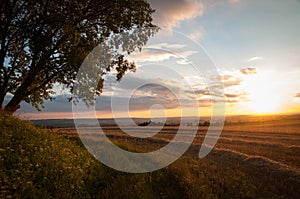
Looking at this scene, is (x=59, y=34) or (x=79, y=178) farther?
(x=59, y=34)

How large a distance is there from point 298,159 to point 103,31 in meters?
16.2

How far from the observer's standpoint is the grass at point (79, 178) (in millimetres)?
8323

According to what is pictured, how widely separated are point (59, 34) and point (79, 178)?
10432 mm

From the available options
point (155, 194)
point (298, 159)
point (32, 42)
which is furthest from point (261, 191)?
point (32, 42)

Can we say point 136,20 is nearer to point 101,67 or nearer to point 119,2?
point 119,2

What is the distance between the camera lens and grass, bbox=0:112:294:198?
8323mm

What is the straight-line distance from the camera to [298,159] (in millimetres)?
21688

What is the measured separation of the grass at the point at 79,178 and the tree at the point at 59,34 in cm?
545

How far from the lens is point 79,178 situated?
9750 mm

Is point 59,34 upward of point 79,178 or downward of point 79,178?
upward

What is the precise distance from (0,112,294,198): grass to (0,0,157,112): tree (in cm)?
545

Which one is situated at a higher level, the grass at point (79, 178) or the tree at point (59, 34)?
the tree at point (59, 34)

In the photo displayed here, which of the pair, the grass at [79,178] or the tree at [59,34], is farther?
the tree at [59,34]

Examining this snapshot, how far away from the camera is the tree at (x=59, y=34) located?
16.4 meters
